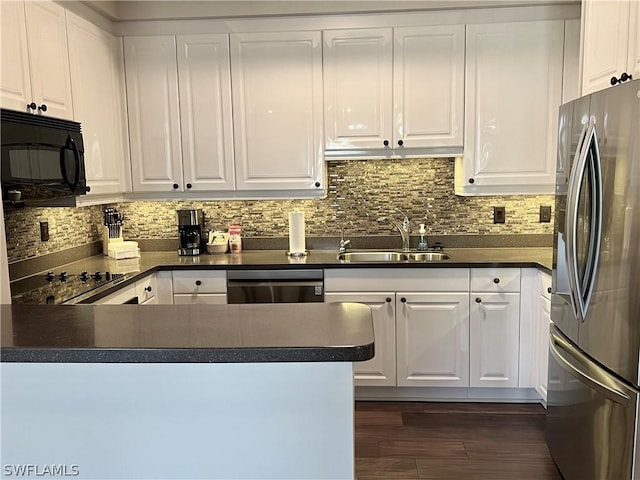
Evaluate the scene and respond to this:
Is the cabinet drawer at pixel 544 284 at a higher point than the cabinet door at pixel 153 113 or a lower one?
lower

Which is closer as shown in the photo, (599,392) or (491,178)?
(599,392)

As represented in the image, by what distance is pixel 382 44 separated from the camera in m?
3.16

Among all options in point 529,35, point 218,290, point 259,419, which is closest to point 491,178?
point 529,35

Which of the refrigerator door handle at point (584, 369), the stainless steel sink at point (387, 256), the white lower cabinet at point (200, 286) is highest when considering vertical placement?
the stainless steel sink at point (387, 256)

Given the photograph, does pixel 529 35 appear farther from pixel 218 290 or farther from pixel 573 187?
pixel 218 290

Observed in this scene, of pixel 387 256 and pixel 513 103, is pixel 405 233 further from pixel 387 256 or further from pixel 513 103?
pixel 513 103

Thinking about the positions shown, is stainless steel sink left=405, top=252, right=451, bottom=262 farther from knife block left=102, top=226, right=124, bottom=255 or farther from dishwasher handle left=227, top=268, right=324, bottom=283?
knife block left=102, top=226, right=124, bottom=255

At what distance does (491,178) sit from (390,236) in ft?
2.55

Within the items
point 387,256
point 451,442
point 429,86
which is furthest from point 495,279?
point 429,86

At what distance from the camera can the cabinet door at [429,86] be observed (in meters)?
3.13

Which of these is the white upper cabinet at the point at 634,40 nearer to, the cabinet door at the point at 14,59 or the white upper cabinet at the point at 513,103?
the white upper cabinet at the point at 513,103

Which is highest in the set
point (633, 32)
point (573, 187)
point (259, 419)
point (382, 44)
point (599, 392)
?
point (382, 44)

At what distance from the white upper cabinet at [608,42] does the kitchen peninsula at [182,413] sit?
1.58m

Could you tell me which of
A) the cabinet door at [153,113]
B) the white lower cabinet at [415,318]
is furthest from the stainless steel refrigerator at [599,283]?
the cabinet door at [153,113]
